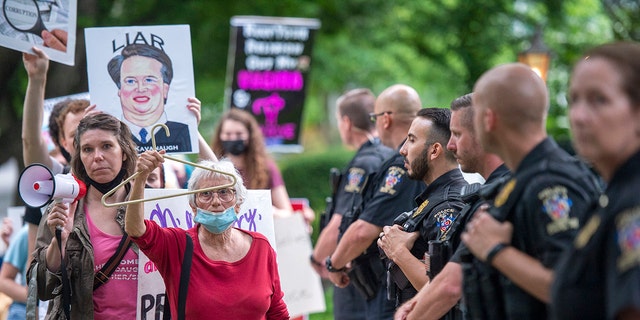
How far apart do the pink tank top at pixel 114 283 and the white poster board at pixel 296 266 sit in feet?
11.1

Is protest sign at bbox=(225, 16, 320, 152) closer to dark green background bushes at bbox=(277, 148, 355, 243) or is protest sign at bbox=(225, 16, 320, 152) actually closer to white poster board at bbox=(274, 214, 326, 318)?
white poster board at bbox=(274, 214, 326, 318)

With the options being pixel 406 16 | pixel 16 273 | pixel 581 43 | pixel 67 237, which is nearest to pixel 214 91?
pixel 406 16

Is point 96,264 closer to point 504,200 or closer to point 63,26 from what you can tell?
point 63,26

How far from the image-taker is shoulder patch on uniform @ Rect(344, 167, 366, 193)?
24.1ft

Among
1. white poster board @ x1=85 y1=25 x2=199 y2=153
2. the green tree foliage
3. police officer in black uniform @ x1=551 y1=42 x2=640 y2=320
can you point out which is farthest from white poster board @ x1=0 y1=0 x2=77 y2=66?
the green tree foliage

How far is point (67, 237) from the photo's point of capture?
5.21 metres

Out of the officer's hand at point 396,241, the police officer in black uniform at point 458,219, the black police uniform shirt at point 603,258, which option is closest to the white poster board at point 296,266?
the officer's hand at point 396,241

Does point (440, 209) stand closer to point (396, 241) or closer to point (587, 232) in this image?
point (396, 241)

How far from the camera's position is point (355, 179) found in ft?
24.4

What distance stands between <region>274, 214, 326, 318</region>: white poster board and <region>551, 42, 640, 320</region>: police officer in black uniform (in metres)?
5.74

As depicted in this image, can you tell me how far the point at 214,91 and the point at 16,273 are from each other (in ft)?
30.0

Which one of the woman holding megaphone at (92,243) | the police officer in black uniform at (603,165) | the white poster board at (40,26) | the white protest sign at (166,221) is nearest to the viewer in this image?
the police officer in black uniform at (603,165)

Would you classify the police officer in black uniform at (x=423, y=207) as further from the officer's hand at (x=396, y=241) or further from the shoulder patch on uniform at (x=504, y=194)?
the shoulder patch on uniform at (x=504, y=194)

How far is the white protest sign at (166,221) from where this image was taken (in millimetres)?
5277
